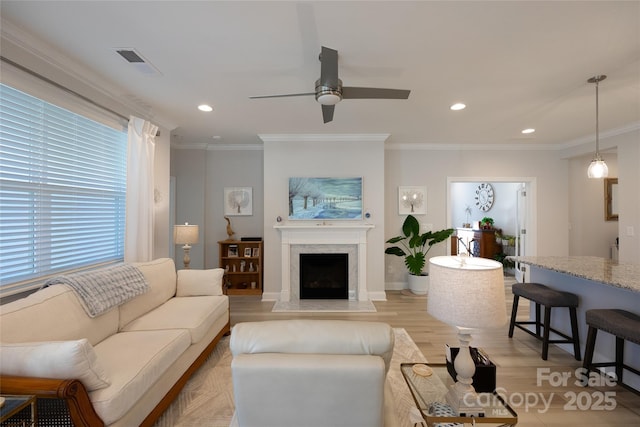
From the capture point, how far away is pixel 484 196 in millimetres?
7184

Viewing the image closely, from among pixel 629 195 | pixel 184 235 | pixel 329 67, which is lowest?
pixel 184 235

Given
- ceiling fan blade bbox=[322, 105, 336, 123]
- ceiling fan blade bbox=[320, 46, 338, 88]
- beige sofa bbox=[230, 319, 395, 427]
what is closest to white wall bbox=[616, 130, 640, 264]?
ceiling fan blade bbox=[322, 105, 336, 123]

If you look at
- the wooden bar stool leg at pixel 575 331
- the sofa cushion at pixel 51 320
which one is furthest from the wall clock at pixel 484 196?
the sofa cushion at pixel 51 320

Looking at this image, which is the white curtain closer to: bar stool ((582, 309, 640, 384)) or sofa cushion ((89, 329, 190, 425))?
sofa cushion ((89, 329, 190, 425))

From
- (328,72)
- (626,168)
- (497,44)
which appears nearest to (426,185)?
(626,168)

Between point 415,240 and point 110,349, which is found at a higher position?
point 415,240

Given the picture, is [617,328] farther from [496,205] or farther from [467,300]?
[496,205]

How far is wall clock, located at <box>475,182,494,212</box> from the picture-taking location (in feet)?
22.9

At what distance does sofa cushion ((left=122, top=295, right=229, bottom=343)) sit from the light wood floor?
925mm

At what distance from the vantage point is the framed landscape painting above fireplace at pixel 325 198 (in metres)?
4.51

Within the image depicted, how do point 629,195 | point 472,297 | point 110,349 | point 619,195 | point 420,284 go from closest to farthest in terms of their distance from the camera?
point 472,297
point 110,349
point 629,195
point 619,195
point 420,284

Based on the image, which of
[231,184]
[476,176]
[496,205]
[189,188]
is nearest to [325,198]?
[231,184]

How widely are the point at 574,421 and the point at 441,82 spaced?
283 centimetres

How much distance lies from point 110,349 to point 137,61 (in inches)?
87.7
